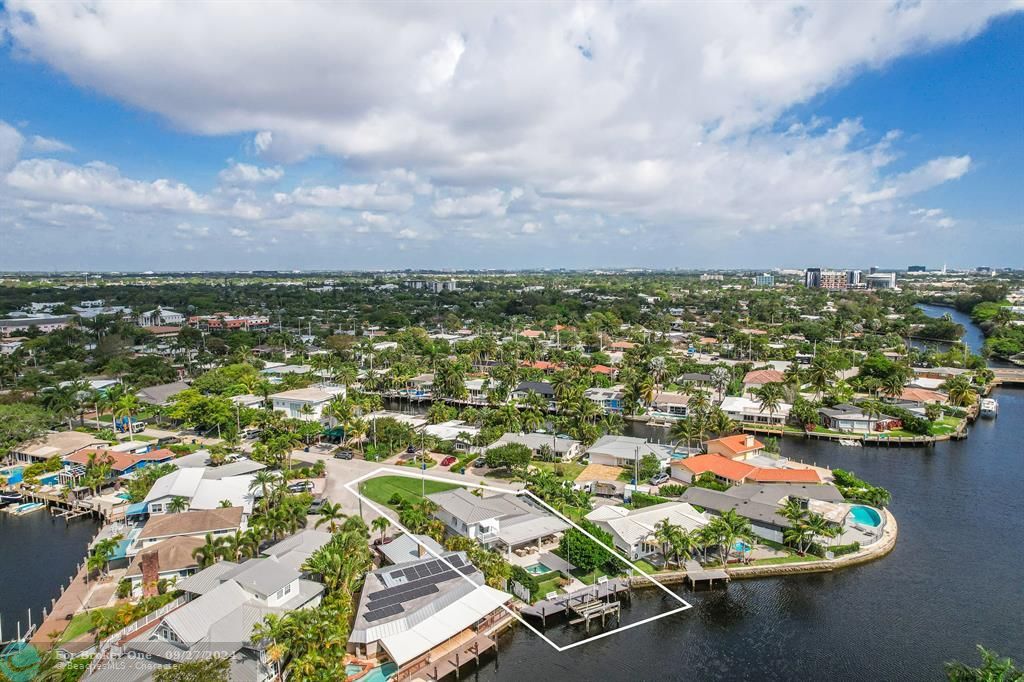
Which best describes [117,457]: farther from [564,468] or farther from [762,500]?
Answer: [762,500]

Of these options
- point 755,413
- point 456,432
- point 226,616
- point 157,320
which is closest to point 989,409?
point 755,413

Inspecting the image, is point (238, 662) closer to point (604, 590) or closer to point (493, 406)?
point (604, 590)

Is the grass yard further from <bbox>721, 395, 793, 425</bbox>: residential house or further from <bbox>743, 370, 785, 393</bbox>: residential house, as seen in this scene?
<bbox>743, 370, 785, 393</bbox>: residential house

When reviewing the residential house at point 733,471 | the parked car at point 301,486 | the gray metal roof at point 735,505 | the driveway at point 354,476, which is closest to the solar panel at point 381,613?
the driveway at point 354,476

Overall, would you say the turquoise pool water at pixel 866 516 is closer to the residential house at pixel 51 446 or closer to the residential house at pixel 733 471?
the residential house at pixel 733 471

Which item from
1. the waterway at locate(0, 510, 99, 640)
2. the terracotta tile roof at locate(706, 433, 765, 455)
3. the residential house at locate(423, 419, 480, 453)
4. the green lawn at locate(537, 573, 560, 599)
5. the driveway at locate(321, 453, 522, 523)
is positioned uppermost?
the terracotta tile roof at locate(706, 433, 765, 455)

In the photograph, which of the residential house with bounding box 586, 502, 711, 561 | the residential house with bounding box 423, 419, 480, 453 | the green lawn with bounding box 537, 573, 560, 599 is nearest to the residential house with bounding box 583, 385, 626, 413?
the residential house with bounding box 423, 419, 480, 453
